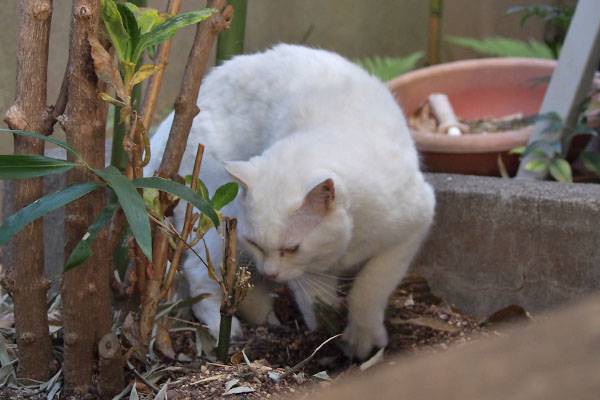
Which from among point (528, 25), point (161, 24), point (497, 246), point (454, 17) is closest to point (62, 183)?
point (161, 24)

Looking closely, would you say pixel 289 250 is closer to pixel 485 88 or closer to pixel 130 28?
pixel 130 28

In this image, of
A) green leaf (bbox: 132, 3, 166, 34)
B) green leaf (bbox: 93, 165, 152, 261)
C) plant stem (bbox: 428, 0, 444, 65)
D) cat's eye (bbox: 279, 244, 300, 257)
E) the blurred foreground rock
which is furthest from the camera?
plant stem (bbox: 428, 0, 444, 65)

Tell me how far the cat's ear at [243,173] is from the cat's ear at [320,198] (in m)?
0.19

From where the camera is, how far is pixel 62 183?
298 cm

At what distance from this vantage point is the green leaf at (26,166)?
139 cm

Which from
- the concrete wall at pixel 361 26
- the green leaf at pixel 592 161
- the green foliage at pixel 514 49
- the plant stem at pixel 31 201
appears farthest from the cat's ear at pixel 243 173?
the green foliage at pixel 514 49

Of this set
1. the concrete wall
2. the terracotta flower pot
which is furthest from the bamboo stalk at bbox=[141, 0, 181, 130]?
the terracotta flower pot

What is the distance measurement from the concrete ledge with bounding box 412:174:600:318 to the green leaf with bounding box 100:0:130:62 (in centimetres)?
167

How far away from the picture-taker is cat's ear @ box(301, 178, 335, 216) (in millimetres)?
2039

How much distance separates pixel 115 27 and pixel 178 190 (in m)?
0.39

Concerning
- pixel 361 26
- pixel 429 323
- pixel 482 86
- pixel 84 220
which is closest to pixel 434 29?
pixel 361 26

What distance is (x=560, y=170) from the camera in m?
3.01

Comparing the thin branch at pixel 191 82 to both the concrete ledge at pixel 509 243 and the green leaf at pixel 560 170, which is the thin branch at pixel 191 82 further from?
the green leaf at pixel 560 170

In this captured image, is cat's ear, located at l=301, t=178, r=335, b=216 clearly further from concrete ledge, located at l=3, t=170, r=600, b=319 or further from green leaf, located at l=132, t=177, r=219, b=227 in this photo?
concrete ledge, located at l=3, t=170, r=600, b=319
